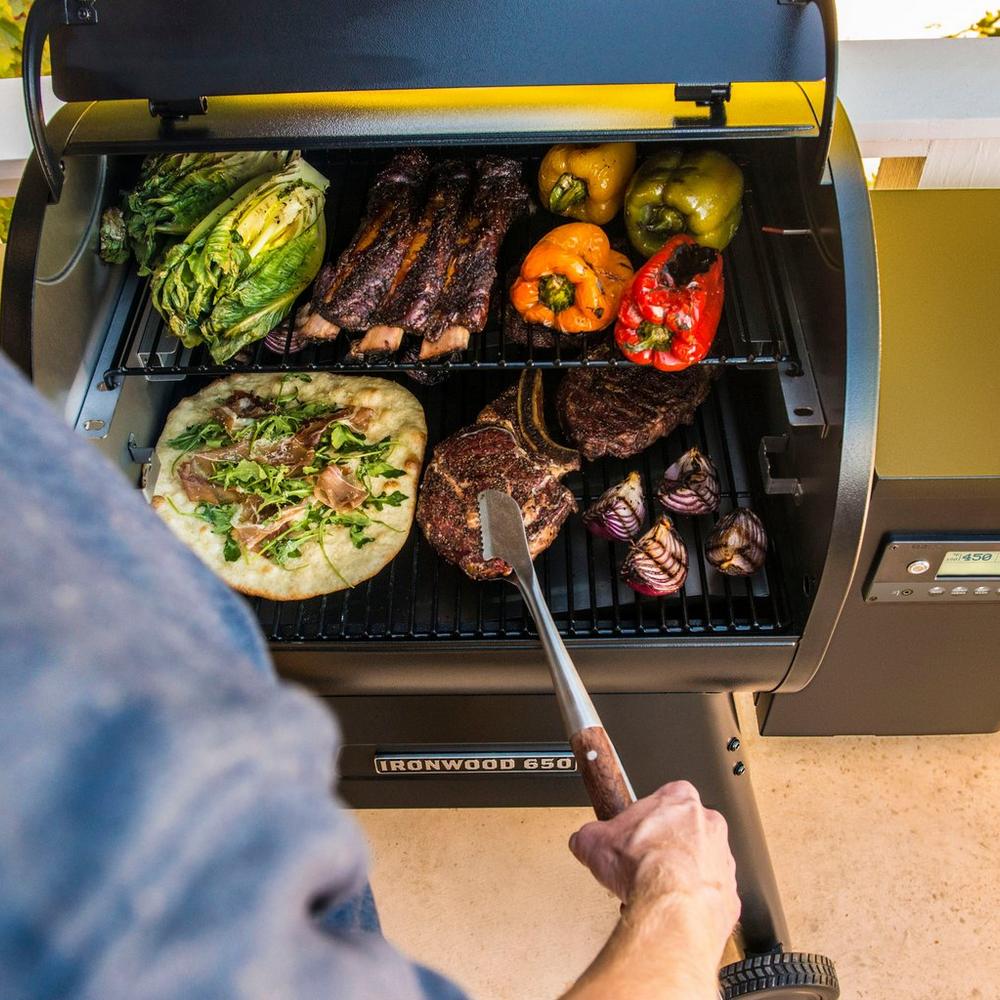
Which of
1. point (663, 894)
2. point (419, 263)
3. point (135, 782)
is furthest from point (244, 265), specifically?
point (135, 782)

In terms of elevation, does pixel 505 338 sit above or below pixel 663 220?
below

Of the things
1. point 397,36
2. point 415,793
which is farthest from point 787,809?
point 397,36

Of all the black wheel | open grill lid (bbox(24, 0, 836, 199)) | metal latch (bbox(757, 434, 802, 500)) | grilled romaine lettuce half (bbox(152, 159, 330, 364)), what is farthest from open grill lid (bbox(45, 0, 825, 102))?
the black wheel

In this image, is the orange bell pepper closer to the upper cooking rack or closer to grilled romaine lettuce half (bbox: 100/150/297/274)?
the upper cooking rack

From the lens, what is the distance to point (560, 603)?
1645 mm

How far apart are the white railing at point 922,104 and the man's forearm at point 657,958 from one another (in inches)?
54.2

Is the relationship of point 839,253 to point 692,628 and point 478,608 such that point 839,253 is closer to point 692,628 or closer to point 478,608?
point 692,628

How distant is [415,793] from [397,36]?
145 centimetres

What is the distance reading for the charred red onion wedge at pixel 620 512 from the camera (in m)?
1.65

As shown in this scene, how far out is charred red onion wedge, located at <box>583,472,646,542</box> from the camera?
64.9 inches

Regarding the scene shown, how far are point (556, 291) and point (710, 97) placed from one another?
0.42 m

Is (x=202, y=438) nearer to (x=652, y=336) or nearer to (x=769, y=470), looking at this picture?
(x=652, y=336)

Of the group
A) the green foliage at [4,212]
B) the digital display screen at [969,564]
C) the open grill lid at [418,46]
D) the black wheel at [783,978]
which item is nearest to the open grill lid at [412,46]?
the open grill lid at [418,46]

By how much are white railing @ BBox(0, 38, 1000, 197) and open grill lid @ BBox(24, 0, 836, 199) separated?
0.54 m
